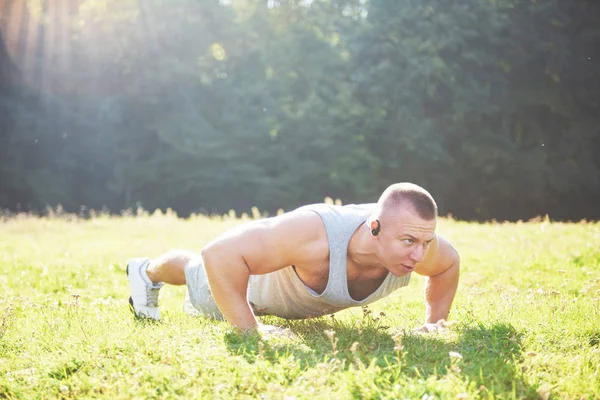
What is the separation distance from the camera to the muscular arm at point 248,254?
446 centimetres

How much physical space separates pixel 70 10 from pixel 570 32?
80.6 ft

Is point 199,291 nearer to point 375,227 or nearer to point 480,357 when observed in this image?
point 375,227

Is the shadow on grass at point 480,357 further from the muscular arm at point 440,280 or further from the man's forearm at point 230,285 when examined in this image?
the man's forearm at point 230,285

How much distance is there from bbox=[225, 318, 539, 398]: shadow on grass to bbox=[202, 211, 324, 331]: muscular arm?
24 centimetres

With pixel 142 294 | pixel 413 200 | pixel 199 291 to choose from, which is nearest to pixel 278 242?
pixel 413 200

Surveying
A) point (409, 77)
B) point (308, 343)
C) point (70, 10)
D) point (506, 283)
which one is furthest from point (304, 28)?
point (308, 343)

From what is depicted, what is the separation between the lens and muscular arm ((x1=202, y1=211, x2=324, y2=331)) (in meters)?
4.46

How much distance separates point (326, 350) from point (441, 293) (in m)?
1.47

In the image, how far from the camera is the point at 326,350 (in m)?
4.27

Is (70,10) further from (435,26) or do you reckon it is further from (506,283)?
(506,283)

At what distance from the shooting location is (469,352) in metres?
4.29

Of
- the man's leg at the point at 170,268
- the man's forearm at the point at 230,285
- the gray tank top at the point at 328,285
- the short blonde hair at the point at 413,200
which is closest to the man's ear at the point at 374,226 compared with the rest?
the short blonde hair at the point at 413,200

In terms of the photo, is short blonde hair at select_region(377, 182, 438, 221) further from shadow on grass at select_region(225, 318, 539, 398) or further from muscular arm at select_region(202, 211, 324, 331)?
shadow on grass at select_region(225, 318, 539, 398)

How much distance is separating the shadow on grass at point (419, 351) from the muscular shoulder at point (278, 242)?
1.86 feet
